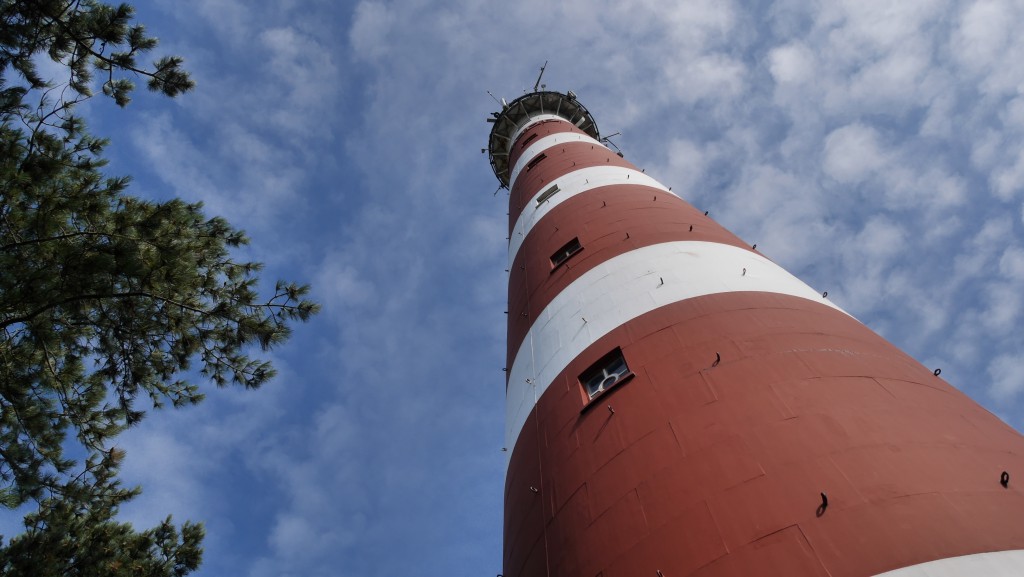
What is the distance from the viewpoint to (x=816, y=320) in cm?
662

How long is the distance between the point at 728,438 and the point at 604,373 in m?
2.35

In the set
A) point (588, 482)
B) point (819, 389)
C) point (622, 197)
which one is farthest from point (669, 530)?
point (622, 197)

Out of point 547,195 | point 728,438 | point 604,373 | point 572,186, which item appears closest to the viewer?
point 728,438

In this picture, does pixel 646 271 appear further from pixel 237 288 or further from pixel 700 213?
pixel 237 288

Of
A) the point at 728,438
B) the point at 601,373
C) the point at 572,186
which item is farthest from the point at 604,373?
the point at 572,186

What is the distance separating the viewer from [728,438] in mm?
4980

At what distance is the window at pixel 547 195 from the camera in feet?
46.5

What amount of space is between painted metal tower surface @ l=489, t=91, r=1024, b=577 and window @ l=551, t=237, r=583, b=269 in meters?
0.67

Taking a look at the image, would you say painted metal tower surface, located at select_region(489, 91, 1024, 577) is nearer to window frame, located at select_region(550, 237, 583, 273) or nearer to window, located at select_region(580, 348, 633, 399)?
window, located at select_region(580, 348, 633, 399)

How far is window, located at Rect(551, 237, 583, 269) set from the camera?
10.5 metres

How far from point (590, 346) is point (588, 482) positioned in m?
2.18

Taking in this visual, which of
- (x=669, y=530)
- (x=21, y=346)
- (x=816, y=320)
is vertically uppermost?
(x=21, y=346)

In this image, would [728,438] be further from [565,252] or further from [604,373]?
[565,252]

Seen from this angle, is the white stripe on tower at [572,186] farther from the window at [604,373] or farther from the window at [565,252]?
the window at [604,373]
